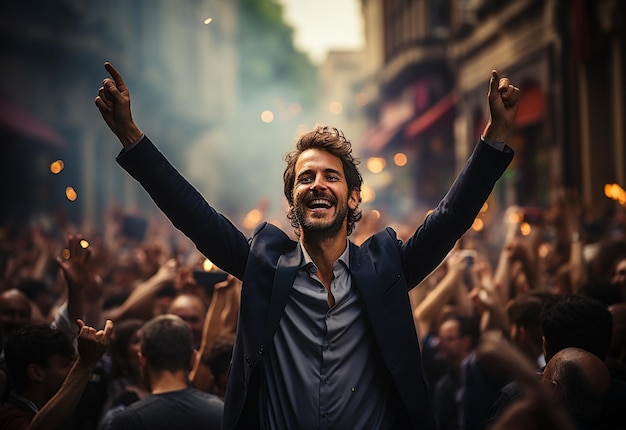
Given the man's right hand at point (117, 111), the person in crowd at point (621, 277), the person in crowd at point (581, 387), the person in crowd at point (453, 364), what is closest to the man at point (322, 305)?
the man's right hand at point (117, 111)

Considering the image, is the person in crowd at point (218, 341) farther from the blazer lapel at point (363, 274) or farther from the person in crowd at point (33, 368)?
the blazer lapel at point (363, 274)

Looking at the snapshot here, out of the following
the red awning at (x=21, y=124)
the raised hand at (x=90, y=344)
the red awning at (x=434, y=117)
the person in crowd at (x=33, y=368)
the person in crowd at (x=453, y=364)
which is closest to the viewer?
the raised hand at (x=90, y=344)

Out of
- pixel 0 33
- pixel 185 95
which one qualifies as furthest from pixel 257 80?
pixel 0 33

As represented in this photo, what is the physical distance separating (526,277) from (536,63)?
11041mm

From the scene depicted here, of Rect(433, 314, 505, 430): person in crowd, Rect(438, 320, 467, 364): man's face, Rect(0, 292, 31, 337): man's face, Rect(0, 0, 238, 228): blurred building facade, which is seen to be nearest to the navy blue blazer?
Rect(433, 314, 505, 430): person in crowd

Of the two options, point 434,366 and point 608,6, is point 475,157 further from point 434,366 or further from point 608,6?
point 608,6

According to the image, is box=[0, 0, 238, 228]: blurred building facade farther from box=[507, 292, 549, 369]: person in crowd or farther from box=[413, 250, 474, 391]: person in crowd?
box=[507, 292, 549, 369]: person in crowd

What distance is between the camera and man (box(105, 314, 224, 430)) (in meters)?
3.97

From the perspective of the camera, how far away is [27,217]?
1966cm

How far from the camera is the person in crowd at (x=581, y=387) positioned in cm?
297

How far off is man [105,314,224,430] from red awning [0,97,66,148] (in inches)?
502

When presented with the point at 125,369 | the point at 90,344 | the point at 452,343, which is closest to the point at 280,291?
the point at 90,344

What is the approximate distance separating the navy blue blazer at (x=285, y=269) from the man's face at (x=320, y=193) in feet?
0.48

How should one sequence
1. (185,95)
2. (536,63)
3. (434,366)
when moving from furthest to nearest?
(185,95)
(536,63)
(434,366)
